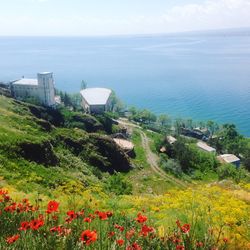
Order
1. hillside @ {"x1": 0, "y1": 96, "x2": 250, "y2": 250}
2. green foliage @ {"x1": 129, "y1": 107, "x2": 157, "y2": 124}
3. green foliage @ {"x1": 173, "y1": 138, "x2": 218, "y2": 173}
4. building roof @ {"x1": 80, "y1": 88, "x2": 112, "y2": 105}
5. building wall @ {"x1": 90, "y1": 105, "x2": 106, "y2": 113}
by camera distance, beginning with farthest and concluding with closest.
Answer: green foliage @ {"x1": 129, "y1": 107, "x2": 157, "y2": 124} → building roof @ {"x1": 80, "y1": 88, "x2": 112, "y2": 105} → building wall @ {"x1": 90, "y1": 105, "x2": 106, "y2": 113} → green foliage @ {"x1": 173, "y1": 138, "x2": 218, "y2": 173} → hillside @ {"x1": 0, "y1": 96, "x2": 250, "y2": 250}

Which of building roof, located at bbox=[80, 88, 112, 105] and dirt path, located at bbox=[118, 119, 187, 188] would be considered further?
building roof, located at bbox=[80, 88, 112, 105]

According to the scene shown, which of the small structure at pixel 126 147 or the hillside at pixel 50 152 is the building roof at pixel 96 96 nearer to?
the hillside at pixel 50 152

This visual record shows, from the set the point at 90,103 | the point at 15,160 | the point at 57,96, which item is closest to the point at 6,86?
the point at 90,103

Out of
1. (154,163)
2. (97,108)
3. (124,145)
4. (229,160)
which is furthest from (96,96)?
(154,163)

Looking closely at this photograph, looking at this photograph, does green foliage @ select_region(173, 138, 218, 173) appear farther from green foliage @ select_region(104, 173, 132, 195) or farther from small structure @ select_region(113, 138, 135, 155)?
green foliage @ select_region(104, 173, 132, 195)

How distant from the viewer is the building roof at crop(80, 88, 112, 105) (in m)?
81.7

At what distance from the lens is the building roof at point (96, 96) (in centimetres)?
8172

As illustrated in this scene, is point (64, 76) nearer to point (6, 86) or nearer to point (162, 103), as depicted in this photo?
→ point (162, 103)

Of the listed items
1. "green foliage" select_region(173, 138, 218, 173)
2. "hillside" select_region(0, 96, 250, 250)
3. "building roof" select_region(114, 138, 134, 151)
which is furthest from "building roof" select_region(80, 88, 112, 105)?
"green foliage" select_region(173, 138, 218, 173)

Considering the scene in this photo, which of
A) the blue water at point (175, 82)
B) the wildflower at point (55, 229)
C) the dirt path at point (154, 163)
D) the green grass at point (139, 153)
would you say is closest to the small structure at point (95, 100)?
the green grass at point (139, 153)

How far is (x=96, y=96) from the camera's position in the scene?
3484 inches

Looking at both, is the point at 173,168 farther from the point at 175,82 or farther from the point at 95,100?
the point at 175,82

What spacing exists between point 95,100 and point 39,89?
17.1 m

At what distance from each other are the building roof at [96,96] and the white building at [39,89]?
41.1 feet
